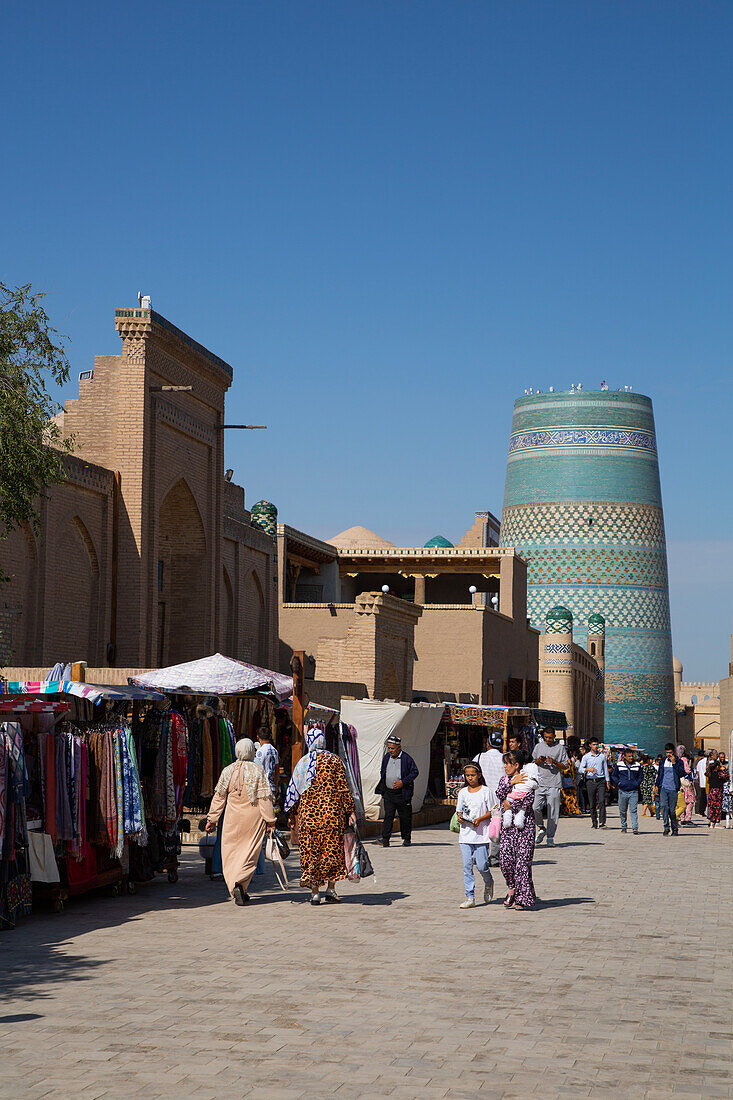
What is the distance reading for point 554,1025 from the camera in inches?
225

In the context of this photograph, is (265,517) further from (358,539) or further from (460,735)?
(358,539)

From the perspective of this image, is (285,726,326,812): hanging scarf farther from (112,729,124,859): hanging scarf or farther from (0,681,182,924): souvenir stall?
(112,729,124,859): hanging scarf

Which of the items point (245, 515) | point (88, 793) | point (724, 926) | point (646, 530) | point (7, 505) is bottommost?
point (724, 926)

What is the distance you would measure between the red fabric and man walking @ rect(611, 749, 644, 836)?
32.0ft

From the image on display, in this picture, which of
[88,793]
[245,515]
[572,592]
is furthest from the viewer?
[572,592]

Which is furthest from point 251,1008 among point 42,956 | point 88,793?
point 88,793

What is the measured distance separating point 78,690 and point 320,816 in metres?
2.03

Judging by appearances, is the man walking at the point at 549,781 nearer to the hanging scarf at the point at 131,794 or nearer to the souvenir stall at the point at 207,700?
the souvenir stall at the point at 207,700

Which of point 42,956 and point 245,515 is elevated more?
point 245,515

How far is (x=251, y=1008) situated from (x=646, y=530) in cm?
4645

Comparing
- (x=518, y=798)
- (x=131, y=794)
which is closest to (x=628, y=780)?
(x=518, y=798)

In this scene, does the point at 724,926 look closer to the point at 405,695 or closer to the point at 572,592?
the point at 405,695

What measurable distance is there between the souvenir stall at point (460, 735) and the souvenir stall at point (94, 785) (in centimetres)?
1030

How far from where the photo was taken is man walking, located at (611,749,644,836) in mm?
17078
